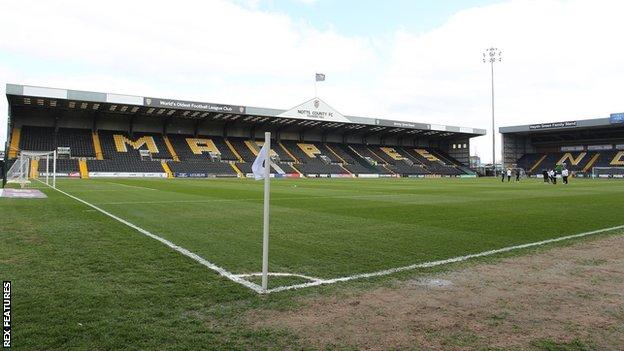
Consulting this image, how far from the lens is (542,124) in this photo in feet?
244

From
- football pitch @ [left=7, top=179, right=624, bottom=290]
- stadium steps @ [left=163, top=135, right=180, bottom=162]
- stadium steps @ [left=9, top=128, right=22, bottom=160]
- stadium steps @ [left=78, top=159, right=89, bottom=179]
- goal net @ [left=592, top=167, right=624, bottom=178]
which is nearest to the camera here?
football pitch @ [left=7, top=179, right=624, bottom=290]

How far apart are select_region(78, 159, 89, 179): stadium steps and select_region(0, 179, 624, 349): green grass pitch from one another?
3731 centimetres

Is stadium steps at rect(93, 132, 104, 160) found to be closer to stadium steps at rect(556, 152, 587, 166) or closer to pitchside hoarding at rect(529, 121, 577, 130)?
pitchside hoarding at rect(529, 121, 577, 130)

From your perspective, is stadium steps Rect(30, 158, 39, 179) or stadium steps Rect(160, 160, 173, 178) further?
stadium steps Rect(160, 160, 173, 178)

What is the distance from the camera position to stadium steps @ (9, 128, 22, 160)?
46.9 m

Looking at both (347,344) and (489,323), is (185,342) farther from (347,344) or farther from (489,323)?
(489,323)

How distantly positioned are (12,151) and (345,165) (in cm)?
4285

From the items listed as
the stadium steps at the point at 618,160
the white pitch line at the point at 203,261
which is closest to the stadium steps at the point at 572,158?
the stadium steps at the point at 618,160

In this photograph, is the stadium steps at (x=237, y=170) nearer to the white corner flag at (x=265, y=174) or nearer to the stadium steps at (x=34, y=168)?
the stadium steps at (x=34, y=168)

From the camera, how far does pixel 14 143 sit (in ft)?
163

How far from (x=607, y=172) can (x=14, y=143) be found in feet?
269

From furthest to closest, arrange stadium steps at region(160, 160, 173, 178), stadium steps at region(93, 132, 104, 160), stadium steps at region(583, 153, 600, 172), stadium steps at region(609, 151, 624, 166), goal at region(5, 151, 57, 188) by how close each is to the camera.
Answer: stadium steps at region(583, 153, 600, 172), stadium steps at region(609, 151, 624, 166), stadium steps at region(93, 132, 104, 160), stadium steps at region(160, 160, 173, 178), goal at region(5, 151, 57, 188)

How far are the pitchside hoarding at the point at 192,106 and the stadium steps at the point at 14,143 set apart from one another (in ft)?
47.1

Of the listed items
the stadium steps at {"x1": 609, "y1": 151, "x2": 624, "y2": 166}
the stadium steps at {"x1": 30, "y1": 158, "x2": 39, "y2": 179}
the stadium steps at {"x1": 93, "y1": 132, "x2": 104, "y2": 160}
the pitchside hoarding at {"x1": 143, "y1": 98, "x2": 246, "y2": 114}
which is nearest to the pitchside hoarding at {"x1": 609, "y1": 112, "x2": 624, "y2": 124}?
the stadium steps at {"x1": 609, "y1": 151, "x2": 624, "y2": 166}
